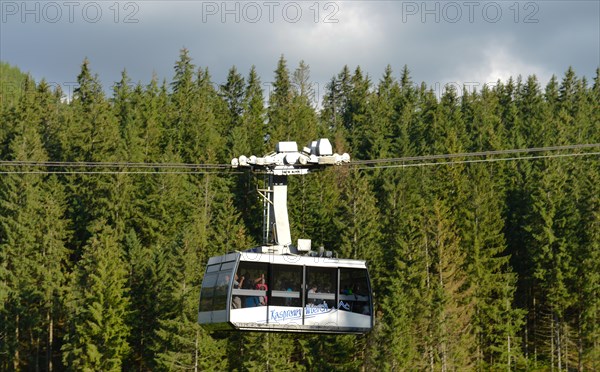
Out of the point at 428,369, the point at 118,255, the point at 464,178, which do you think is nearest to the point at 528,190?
the point at 464,178

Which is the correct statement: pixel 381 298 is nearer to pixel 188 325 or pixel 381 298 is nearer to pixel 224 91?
pixel 188 325

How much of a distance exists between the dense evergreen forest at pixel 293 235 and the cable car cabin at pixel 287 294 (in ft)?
89.1

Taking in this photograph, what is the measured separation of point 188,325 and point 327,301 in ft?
126

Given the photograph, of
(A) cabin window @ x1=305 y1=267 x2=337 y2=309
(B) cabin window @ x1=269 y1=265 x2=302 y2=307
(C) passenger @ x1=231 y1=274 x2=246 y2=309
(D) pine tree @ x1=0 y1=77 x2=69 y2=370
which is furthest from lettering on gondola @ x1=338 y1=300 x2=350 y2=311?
(D) pine tree @ x1=0 y1=77 x2=69 y2=370

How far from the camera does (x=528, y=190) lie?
9775 centimetres

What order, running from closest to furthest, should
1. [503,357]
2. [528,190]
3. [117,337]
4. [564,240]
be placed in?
[117,337] → [503,357] → [564,240] → [528,190]

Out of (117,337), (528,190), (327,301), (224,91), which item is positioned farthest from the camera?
(224,91)

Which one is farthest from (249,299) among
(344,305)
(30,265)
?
(30,265)

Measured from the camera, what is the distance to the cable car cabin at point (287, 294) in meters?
28.5

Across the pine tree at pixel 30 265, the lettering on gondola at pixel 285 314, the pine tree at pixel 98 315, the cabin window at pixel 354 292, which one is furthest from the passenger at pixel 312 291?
the pine tree at pixel 30 265

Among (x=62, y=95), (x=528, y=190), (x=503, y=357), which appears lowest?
(x=503, y=357)

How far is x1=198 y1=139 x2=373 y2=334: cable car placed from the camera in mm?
28578

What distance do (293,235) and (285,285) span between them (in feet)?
169

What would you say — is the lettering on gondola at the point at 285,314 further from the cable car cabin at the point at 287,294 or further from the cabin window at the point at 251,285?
the cabin window at the point at 251,285
